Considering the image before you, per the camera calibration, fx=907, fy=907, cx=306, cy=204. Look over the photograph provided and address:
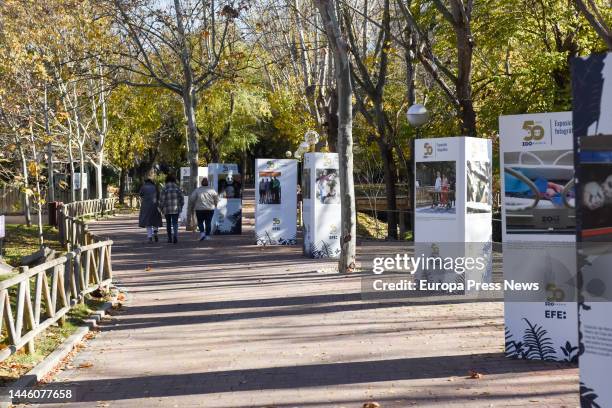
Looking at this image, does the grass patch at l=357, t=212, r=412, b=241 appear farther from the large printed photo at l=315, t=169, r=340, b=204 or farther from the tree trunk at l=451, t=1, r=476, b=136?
the tree trunk at l=451, t=1, r=476, b=136

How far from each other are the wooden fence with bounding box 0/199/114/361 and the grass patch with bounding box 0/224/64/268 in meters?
7.77

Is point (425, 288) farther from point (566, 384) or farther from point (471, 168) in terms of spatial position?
point (566, 384)

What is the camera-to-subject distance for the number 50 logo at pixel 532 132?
8.84m

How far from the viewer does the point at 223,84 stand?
32.7m

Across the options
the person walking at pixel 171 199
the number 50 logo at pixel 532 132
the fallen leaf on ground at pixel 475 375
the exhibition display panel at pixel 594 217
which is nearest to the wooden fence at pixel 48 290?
the fallen leaf on ground at pixel 475 375

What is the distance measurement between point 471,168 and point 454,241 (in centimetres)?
112

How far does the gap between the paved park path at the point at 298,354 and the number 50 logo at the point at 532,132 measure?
2.21m

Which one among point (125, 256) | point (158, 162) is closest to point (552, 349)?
point (125, 256)

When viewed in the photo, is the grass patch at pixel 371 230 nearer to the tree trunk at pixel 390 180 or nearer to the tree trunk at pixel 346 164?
the tree trunk at pixel 390 180

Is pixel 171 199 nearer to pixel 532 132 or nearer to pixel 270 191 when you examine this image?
pixel 270 191

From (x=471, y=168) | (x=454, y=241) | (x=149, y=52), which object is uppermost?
(x=149, y=52)

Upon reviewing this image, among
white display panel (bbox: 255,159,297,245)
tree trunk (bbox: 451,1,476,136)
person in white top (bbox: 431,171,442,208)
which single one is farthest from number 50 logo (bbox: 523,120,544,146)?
white display panel (bbox: 255,159,297,245)

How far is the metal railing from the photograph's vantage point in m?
9.12

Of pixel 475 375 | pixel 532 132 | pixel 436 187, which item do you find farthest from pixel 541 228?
pixel 436 187
